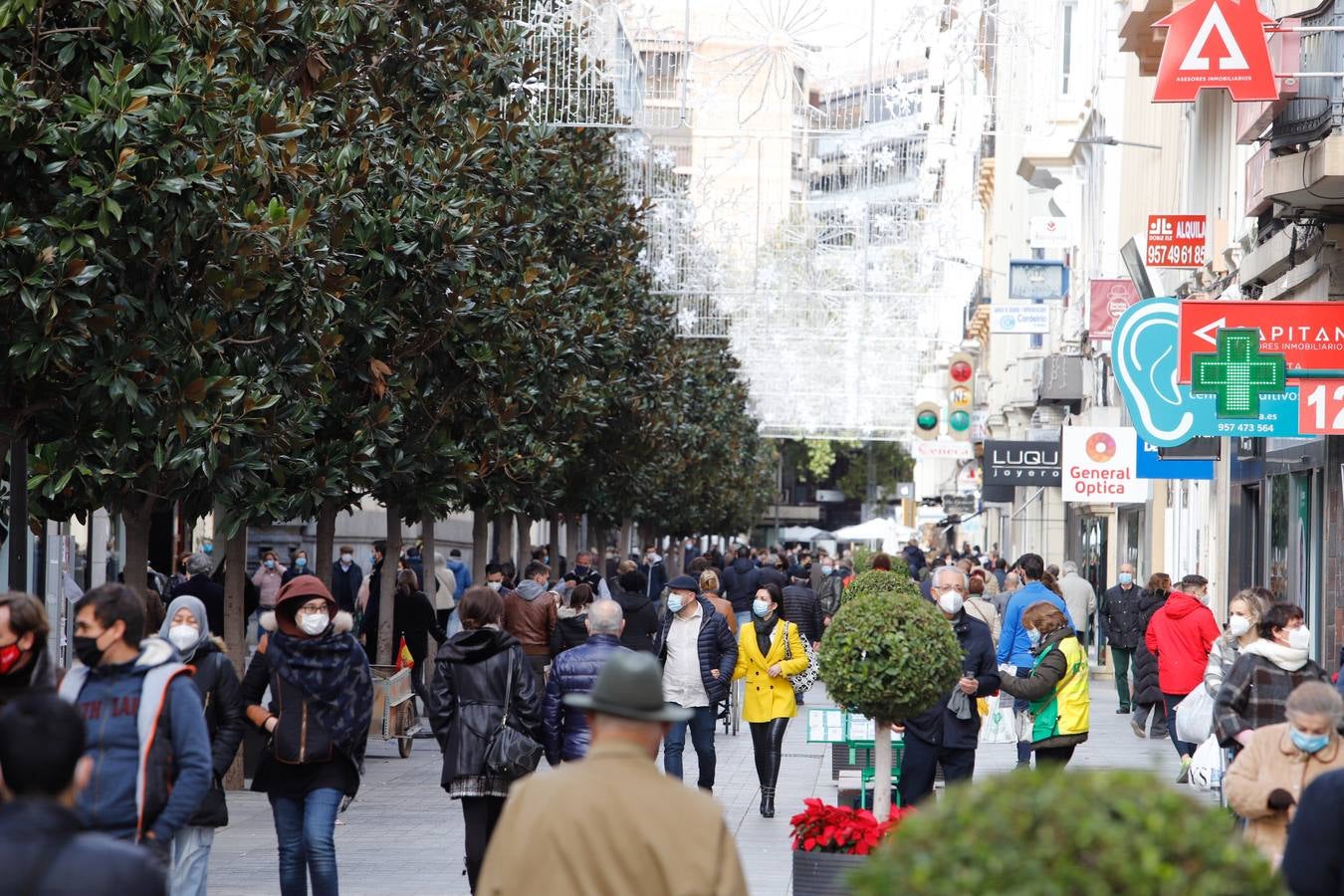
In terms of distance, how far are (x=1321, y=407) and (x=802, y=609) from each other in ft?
31.3

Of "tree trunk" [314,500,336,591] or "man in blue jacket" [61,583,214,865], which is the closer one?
"man in blue jacket" [61,583,214,865]

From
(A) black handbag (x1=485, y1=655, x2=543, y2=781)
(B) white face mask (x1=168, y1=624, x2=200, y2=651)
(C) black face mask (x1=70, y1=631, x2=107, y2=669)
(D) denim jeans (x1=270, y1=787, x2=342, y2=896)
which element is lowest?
(D) denim jeans (x1=270, y1=787, x2=342, y2=896)

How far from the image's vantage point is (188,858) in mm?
8570

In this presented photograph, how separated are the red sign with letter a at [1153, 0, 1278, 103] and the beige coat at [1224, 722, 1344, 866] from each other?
10074 mm

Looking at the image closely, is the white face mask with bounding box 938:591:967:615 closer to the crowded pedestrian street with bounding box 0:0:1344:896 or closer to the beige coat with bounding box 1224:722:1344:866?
the crowded pedestrian street with bounding box 0:0:1344:896

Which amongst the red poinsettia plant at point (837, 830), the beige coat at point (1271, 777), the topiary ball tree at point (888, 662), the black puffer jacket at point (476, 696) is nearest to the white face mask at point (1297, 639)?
the topiary ball tree at point (888, 662)

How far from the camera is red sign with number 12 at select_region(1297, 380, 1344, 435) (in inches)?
645

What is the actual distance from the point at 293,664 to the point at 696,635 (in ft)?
17.2

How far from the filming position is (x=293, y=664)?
9328 millimetres

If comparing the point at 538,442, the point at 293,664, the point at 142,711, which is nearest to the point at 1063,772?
the point at 142,711

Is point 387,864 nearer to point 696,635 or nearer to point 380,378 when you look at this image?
point 696,635

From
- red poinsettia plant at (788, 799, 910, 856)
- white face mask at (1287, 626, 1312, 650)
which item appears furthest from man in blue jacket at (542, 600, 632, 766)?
Result: white face mask at (1287, 626, 1312, 650)

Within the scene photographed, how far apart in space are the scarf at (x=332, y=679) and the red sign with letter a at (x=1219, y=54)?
10370 millimetres

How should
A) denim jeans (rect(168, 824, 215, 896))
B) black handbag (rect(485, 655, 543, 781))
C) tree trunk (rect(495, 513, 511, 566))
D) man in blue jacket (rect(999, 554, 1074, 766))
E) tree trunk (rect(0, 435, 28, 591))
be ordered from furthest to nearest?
tree trunk (rect(495, 513, 511, 566))
man in blue jacket (rect(999, 554, 1074, 766))
tree trunk (rect(0, 435, 28, 591))
black handbag (rect(485, 655, 543, 781))
denim jeans (rect(168, 824, 215, 896))
